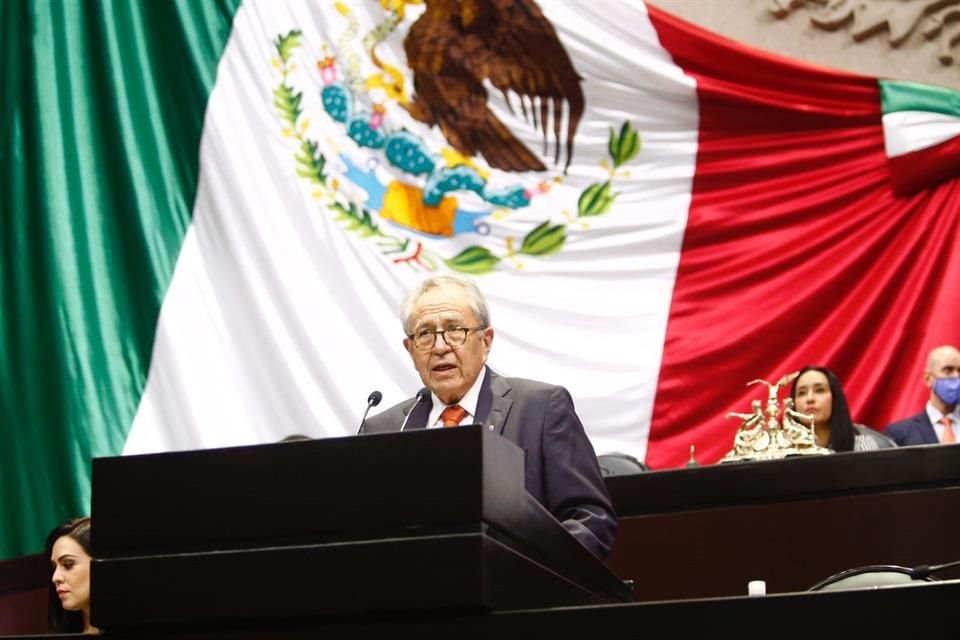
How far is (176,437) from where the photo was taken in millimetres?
6008

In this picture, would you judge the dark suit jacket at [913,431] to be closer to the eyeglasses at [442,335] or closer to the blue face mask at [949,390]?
the blue face mask at [949,390]

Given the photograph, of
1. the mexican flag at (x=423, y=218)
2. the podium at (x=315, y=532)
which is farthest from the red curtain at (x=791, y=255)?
the podium at (x=315, y=532)

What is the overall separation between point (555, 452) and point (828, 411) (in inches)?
110

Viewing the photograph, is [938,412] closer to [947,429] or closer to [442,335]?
[947,429]

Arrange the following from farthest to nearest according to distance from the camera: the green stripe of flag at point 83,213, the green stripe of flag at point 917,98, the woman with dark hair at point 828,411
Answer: the green stripe of flag at point 917,98 → the green stripe of flag at point 83,213 → the woman with dark hair at point 828,411

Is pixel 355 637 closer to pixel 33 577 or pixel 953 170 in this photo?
pixel 33 577

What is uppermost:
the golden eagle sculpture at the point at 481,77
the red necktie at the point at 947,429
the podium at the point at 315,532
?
the golden eagle sculpture at the point at 481,77

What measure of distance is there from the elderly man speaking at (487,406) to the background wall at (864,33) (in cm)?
443

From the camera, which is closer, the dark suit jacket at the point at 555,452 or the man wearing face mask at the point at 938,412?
the dark suit jacket at the point at 555,452

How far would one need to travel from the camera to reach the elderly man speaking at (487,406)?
7.80 ft

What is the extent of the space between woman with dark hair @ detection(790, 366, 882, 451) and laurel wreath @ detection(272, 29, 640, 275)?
5.51 ft

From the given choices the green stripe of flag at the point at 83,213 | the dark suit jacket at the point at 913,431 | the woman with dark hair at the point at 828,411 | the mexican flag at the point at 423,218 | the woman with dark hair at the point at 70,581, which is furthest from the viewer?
the mexican flag at the point at 423,218

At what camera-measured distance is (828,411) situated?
16.3 feet

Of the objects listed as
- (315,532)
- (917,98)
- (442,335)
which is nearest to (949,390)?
(917,98)
